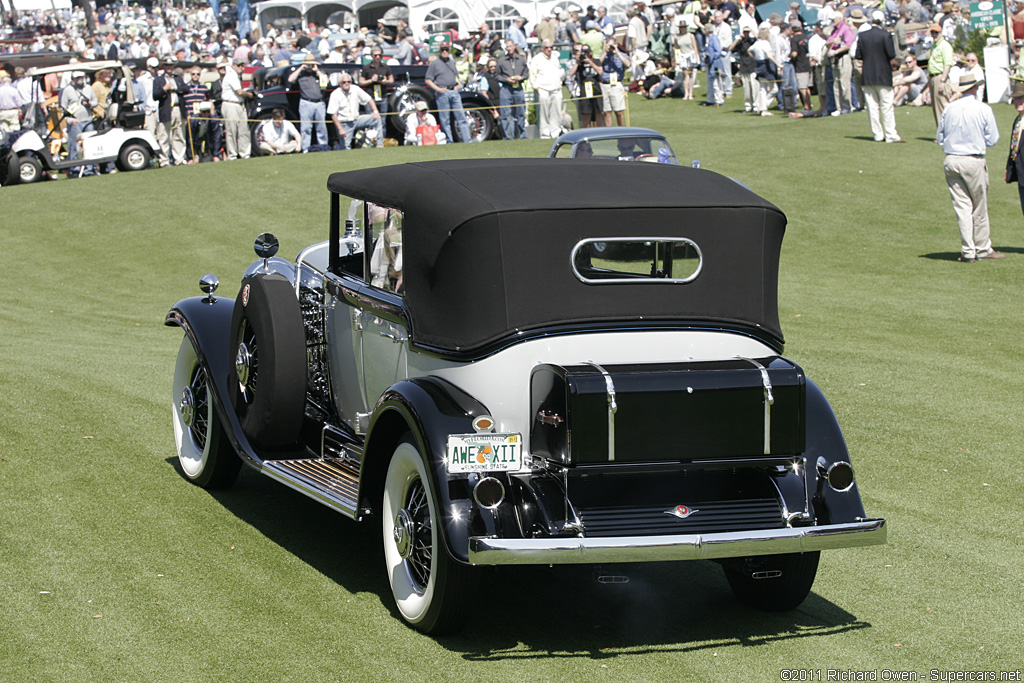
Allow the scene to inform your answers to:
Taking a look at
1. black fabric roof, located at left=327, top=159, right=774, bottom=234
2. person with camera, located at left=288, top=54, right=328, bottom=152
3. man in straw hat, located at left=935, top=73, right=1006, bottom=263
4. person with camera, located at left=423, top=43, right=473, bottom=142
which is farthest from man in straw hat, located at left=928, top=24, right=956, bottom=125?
black fabric roof, located at left=327, top=159, right=774, bottom=234

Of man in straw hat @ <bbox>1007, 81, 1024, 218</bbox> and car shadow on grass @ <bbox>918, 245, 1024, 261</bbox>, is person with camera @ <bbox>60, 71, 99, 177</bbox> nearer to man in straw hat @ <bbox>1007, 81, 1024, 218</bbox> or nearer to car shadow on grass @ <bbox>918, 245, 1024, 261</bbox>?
car shadow on grass @ <bbox>918, 245, 1024, 261</bbox>

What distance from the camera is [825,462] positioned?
4922mm

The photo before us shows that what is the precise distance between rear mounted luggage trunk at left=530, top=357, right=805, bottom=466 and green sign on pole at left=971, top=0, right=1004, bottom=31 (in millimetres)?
23929

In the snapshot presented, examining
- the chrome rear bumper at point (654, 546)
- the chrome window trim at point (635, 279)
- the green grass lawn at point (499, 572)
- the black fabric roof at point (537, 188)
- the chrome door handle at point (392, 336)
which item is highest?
the black fabric roof at point (537, 188)

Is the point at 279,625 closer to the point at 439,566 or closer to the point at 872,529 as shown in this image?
the point at 439,566

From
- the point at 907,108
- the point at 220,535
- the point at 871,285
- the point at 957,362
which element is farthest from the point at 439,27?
the point at 220,535

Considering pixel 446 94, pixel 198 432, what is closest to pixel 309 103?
pixel 446 94

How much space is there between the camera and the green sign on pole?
2553 cm

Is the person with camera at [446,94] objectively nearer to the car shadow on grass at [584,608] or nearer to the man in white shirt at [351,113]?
the man in white shirt at [351,113]

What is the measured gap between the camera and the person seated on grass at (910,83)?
26703 millimetres

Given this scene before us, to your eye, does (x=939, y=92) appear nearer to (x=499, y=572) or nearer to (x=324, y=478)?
(x=499, y=572)

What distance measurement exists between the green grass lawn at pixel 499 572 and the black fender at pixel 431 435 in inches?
20.0

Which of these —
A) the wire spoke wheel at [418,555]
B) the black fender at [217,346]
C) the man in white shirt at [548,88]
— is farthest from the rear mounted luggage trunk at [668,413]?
the man in white shirt at [548,88]

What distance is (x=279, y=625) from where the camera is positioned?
496 cm
